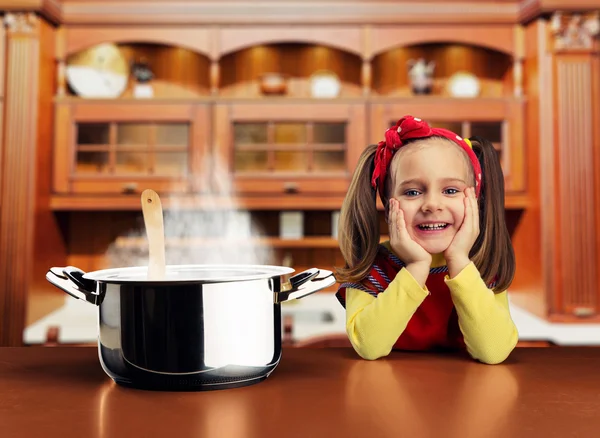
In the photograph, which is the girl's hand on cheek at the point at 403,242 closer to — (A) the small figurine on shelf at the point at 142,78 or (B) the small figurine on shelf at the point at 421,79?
(B) the small figurine on shelf at the point at 421,79

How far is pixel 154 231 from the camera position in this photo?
17.8 inches

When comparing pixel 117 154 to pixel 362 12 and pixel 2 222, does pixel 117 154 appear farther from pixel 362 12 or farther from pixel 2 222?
pixel 362 12

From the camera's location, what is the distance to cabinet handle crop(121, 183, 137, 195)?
2410 mm

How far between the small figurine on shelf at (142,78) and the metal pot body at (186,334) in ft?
7.54

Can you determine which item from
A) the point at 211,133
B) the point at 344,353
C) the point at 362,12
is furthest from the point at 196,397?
the point at 362,12

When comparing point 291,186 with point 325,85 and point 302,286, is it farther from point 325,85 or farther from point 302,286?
point 302,286

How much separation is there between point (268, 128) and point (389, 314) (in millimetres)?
1929

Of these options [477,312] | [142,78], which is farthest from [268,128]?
[477,312]

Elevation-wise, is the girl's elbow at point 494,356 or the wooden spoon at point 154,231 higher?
the wooden spoon at point 154,231

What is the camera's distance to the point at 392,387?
16.7 inches

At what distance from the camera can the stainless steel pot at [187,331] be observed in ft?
1.30

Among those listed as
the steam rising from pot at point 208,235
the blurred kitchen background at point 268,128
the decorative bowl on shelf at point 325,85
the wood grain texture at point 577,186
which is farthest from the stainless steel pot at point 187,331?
the decorative bowl on shelf at point 325,85

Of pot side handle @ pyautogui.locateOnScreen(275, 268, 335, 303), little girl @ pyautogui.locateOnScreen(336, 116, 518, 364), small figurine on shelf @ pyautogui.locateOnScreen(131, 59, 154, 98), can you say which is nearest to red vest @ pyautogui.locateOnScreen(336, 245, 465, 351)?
little girl @ pyautogui.locateOnScreen(336, 116, 518, 364)

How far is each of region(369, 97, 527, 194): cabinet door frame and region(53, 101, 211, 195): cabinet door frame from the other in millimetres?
721
